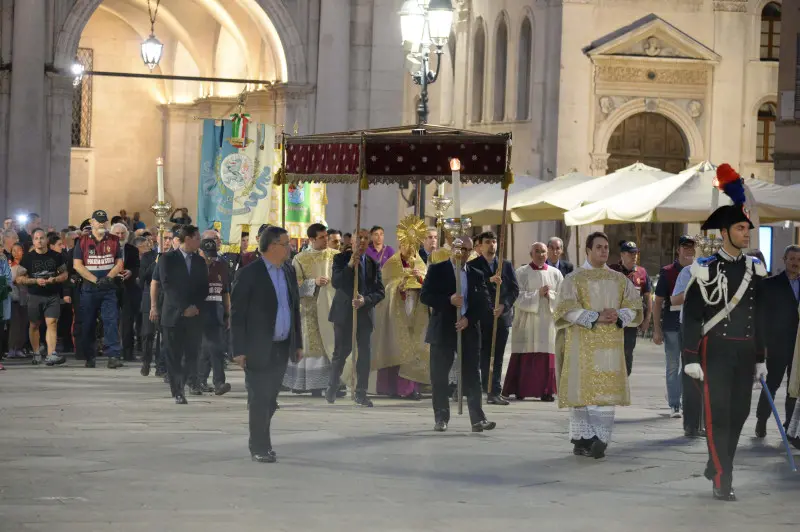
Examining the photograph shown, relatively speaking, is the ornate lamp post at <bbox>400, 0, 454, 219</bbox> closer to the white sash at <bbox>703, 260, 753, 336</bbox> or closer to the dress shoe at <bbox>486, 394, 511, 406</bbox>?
the dress shoe at <bbox>486, 394, 511, 406</bbox>

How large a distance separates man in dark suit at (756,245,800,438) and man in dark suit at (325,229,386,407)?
4.30 metres

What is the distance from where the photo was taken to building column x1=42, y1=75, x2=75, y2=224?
2777cm

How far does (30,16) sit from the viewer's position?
2741 cm

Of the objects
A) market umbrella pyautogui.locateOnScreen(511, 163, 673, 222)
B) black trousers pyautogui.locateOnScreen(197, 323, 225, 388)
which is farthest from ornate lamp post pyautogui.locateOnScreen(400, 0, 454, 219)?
market umbrella pyautogui.locateOnScreen(511, 163, 673, 222)

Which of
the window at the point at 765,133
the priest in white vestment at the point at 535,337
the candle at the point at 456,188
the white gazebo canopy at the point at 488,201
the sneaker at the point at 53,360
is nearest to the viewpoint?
the candle at the point at 456,188

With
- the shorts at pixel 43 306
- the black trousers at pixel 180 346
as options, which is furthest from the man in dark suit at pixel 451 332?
the shorts at pixel 43 306

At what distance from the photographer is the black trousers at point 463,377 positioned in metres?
14.1

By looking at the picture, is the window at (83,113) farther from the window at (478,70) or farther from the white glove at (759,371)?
the white glove at (759,371)

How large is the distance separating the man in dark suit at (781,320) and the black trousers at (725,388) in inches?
129

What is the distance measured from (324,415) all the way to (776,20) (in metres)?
32.9

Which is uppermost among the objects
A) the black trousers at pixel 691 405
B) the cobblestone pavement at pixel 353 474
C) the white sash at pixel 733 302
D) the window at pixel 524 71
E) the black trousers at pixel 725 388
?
the window at pixel 524 71

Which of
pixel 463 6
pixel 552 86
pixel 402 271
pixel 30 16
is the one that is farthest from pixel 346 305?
pixel 463 6

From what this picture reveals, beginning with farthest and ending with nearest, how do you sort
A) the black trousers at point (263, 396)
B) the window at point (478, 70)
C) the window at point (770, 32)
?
the window at point (478, 70) → the window at point (770, 32) → the black trousers at point (263, 396)

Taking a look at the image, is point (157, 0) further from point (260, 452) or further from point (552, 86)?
point (260, 452)
